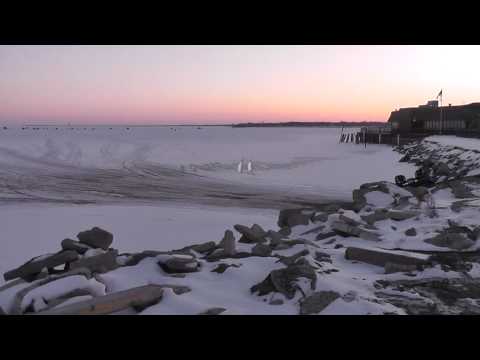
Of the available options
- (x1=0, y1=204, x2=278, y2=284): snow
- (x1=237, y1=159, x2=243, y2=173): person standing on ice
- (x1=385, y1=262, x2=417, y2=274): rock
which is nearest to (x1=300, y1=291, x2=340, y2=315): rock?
(x1=385, y1=262, x2=417, y2=274): rock

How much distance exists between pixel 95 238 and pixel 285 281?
2.93 meters

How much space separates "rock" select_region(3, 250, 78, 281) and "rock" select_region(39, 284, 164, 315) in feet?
4.50

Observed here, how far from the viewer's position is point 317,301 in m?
3.68

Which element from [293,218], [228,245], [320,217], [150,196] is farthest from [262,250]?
[150,196]

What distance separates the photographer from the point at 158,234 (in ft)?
27.7

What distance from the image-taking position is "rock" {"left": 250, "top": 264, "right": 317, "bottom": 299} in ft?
12.8

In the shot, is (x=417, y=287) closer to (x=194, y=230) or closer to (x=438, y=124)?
(x=194, y=230)

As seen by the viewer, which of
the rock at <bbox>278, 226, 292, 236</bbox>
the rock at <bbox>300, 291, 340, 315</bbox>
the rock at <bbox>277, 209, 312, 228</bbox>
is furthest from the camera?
the rock at <bbox>277, 209, 312, 228</bbox>

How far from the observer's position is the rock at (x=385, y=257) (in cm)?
491

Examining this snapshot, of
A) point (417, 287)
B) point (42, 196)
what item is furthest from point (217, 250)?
point (42, 196)

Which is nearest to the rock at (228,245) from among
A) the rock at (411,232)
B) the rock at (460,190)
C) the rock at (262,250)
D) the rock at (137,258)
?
the rock at (262,250)

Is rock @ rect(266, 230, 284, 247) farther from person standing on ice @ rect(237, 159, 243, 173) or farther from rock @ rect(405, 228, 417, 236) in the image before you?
person standing on ice @ rect(237, 159, 243, 173)

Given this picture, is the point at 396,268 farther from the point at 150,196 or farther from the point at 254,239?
the point at 150,196
